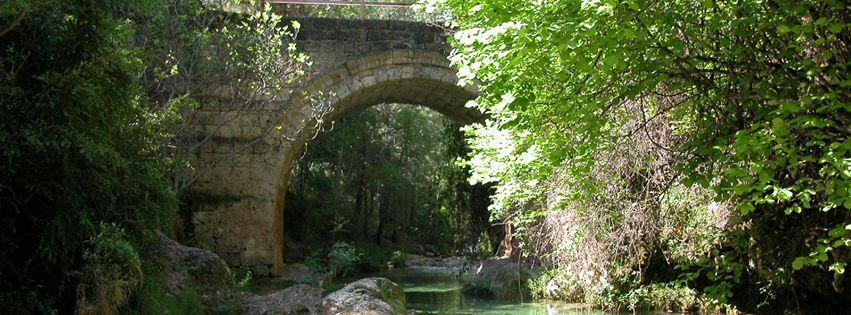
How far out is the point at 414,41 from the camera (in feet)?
42.1

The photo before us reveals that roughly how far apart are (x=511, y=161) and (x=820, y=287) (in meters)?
3.22

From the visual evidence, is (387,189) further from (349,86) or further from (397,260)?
(349,86)

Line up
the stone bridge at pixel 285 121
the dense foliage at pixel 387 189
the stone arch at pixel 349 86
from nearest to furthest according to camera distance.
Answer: the stone bridge at pixel 285 121, the stone arch at pixel 349 86, the dense foliage at pixel 387 189

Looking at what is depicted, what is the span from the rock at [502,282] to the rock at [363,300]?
3.85 m

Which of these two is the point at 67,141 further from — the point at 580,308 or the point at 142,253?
the point at 580,308

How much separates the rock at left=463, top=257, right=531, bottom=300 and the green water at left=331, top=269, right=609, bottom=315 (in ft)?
0.68

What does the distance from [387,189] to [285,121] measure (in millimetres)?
14134

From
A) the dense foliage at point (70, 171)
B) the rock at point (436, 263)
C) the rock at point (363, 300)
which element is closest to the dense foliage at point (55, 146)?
the dense foliage at point (70, 171)

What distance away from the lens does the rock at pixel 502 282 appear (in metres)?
12.6

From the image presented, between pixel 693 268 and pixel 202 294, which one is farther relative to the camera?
pixel 693 268

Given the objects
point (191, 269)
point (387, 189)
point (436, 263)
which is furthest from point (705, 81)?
point (387, 189)

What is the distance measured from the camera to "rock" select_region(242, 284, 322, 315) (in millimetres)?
7420

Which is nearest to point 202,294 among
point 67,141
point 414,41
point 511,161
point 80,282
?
point 80,282

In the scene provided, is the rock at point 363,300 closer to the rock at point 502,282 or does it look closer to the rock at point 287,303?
the rock at point 287,303
